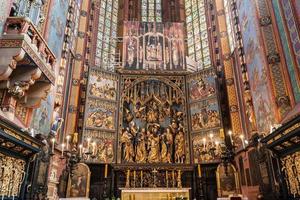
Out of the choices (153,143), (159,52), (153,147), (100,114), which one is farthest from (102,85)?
(159,52)

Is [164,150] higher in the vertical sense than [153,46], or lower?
lower

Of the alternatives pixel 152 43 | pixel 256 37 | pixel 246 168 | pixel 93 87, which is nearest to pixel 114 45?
pixel 152 43

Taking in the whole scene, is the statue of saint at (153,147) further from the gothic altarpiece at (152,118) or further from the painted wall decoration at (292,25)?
the painted wall decoration at (292,25)

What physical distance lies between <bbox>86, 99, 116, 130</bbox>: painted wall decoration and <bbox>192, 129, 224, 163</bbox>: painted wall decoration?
5.03 metres

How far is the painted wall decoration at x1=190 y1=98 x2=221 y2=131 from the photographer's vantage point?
51.1 ft

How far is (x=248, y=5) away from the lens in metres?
13.0

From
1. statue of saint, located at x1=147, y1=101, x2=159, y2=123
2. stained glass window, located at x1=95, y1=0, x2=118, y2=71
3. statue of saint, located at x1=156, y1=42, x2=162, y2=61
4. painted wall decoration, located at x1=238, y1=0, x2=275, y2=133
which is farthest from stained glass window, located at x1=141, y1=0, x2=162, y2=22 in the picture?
painted wall decoration, located at x1=238, y1=0, x2=275, y2=133

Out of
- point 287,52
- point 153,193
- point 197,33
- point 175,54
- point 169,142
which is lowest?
point 153,193

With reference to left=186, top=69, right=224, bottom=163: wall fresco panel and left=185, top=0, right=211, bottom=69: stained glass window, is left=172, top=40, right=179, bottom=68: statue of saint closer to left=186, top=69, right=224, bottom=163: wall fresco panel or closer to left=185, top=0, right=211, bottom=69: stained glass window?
left=186, top=69, right=224, bottom=163: wall fresco panel

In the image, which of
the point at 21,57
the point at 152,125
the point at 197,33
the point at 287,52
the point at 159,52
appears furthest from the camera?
the point at 197,33

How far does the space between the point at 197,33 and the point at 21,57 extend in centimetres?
1701

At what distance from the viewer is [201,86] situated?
16938 millimetres

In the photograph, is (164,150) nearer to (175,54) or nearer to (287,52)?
(175,54)

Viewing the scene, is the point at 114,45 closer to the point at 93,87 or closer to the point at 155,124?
the point at 93,87
